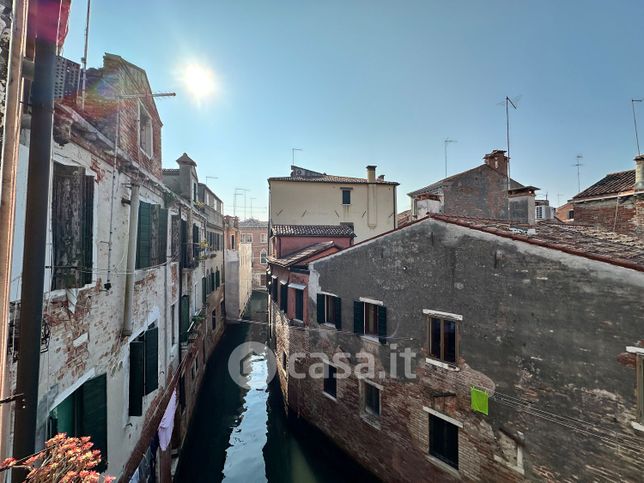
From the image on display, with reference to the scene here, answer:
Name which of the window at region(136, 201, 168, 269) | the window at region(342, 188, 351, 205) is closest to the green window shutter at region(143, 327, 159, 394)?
the window at region(136, 201, 168, 269)

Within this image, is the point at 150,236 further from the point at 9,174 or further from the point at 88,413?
the point at 9,174

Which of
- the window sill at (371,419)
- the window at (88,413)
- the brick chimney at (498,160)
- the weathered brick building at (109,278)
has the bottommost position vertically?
the window sill at (371,419)

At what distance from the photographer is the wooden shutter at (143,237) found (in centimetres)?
711

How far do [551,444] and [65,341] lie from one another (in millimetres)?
8651

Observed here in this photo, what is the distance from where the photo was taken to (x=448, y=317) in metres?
8.25

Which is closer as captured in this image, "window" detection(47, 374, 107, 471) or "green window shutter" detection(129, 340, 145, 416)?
"window" detection(47, 374, 107, 471)

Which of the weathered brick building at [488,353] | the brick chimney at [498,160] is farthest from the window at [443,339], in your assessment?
the brick chimney at [498,160]

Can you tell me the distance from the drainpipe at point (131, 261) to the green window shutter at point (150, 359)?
4.08ft

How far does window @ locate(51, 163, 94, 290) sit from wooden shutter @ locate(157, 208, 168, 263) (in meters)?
3.88

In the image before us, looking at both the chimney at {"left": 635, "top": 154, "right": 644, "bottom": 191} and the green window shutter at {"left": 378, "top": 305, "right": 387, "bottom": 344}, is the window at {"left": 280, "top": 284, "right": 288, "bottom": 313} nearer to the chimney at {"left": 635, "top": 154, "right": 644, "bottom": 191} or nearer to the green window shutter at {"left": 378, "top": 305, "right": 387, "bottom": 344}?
the green window shutter at {"left": 378, "top": 305, "right": 387, "bottom": 344}

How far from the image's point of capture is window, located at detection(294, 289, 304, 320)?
1370 cm

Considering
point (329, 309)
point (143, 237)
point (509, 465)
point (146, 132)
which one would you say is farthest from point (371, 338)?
point (146, 132)

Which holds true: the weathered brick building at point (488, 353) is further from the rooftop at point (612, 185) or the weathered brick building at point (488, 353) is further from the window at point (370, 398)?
the rooftop at point (612, 185)

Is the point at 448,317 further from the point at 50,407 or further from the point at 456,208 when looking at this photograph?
the point at 456,208
